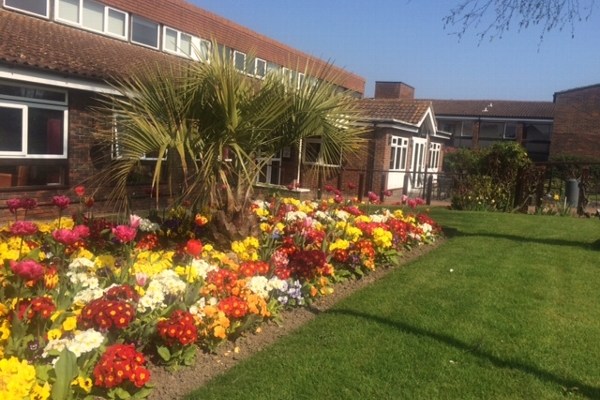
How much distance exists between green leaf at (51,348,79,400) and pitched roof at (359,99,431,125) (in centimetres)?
1909

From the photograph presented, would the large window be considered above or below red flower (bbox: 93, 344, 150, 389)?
above

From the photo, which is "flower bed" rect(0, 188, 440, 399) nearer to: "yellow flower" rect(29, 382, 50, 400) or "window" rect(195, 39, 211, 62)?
"yellow flower" rect(29, 382, 50, 400)

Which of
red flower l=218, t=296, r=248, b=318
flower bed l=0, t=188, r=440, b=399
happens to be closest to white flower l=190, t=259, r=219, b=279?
flower bed l=0, t=188, r=440, b=399

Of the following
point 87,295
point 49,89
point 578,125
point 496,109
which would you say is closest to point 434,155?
point 578,125

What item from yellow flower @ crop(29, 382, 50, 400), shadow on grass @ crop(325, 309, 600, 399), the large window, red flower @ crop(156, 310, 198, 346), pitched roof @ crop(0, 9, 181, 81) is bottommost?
shadow on grass @ crop(325, 309, 600, 399)

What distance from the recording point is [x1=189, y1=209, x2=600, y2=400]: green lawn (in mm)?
3359

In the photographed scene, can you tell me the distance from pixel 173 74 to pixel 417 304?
3.32 m

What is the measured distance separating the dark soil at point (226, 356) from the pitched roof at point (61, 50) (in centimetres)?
481

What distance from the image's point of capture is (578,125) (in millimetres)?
34469

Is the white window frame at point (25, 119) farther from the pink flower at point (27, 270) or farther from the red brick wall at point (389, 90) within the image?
the red brick wall at point (389, 90)

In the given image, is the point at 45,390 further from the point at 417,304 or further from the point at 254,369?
the point at 417,304

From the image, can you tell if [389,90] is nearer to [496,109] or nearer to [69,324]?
[496,109]

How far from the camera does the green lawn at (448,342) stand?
11.0 feet

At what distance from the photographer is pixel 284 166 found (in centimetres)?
1834
